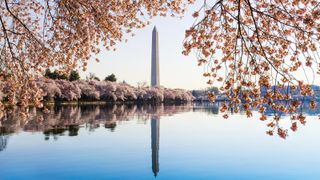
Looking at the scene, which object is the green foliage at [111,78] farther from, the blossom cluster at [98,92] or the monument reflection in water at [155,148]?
the monument reflection in water at [155,148]

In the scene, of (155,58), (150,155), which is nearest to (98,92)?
(155,58)

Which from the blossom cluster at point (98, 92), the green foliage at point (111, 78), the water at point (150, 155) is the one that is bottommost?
the water at point (150, 155)

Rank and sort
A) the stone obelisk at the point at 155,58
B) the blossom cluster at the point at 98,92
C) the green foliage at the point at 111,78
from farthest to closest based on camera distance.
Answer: the green foliage at the point at 111,78, the stone obelisk at the point at 155,58, the blossom cluster at the point at 98,92

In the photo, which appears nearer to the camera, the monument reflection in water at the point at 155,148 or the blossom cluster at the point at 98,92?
the monument reflection in water at the point at 155,148

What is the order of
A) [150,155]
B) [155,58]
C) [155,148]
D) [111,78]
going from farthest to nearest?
[111,78] → [155,58] → [155,148] → [150,155]

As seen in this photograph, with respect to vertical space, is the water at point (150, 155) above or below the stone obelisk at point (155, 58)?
below

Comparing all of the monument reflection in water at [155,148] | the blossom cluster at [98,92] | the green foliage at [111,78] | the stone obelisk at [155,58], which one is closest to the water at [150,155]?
the monument reflection in water at [155,148]

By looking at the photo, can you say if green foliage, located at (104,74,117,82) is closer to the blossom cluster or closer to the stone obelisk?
the blossom cluster

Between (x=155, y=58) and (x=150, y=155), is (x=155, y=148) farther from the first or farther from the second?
(x=155, y=58)

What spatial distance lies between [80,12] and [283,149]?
35.9 ft

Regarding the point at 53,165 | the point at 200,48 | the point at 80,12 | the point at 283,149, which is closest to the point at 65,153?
the point at 53,165

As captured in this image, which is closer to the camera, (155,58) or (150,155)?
(150,155)

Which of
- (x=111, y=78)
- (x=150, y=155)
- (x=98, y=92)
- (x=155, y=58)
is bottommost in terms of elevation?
(x=150, y=155)

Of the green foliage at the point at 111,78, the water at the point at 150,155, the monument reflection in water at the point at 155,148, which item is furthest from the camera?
the green foliage at the point at 111,78
